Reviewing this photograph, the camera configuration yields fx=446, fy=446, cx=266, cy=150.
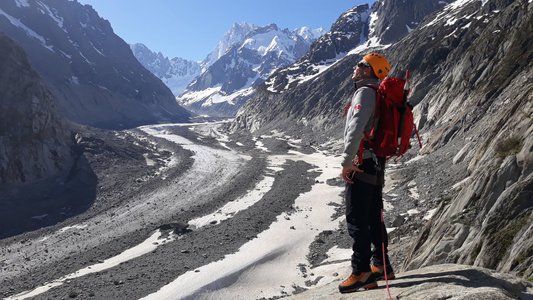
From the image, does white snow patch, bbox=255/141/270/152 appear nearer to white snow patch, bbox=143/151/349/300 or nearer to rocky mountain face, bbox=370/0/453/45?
white snow patch, bbox=143/151/349/300

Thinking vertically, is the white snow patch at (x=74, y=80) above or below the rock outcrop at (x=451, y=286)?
above

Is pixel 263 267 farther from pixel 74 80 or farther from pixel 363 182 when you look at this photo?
pixel 74 80

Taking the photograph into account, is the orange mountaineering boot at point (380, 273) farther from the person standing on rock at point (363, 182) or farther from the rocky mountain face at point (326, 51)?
the rocky mountain face at point (326, 51)

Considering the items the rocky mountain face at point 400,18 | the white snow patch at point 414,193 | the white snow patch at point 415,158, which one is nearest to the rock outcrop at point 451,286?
the white snow patch at point 414,193

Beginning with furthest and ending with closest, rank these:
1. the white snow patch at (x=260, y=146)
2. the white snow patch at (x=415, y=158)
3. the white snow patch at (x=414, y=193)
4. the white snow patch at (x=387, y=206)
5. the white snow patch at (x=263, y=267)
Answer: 1. the white snow patch at (x=260, y=146)
2. the white snow patch at (x=415, y=158)
3. the white snow patch at (x=414, y=193)
4. the white snow patch at (x=387, y=206)
5. the white snow patch at (x=263, y=267)

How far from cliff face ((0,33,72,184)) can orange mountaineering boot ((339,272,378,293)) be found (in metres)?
64.4

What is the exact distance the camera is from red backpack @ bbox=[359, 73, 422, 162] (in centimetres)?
763

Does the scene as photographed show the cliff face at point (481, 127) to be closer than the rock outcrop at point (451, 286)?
No

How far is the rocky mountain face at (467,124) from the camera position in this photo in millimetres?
12172

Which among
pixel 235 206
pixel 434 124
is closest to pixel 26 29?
pixel 235 206

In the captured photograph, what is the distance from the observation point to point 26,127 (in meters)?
70.7

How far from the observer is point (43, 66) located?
178m

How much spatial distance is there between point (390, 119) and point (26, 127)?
74.8 metres

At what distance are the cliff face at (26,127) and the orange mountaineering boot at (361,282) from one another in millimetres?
64364
